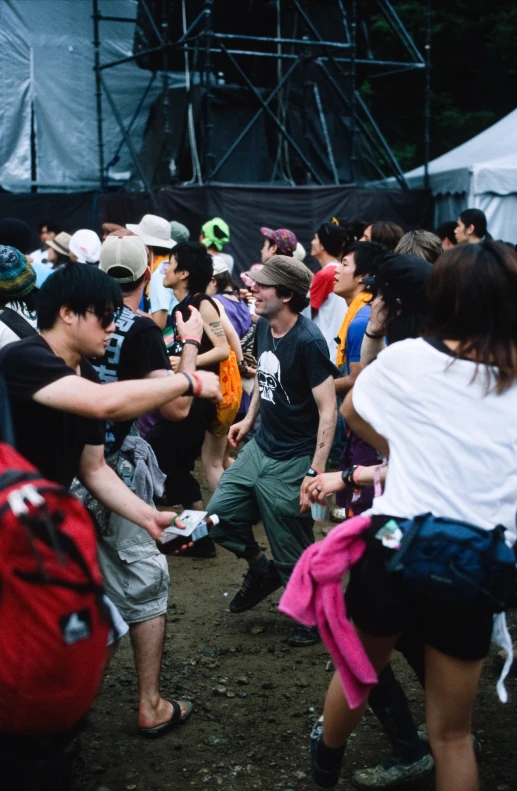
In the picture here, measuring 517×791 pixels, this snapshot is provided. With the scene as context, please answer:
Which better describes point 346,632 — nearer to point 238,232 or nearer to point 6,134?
point 238,232

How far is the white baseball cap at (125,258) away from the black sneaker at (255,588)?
1763mm

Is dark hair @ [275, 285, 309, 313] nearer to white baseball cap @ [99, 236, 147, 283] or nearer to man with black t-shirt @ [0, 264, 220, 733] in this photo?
white baseball cap @ [99, 236, 147, 283]

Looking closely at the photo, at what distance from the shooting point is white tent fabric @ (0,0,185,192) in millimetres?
15195

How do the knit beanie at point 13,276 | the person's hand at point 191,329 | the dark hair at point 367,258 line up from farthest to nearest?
the dark hair at point 367,258 < the person's hand at point 191,329 < the knit beanie at point 13,276

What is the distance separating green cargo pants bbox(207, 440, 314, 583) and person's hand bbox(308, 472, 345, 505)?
48.5 inches

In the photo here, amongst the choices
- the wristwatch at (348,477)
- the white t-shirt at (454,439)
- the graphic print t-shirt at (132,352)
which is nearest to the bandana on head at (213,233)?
the graphic print t-shirt at (132,352)

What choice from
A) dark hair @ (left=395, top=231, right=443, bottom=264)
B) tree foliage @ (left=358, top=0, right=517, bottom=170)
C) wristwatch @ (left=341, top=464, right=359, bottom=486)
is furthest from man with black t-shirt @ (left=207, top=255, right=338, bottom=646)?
tree foliage @ (left=358, top=0, right=517, bottom=170)

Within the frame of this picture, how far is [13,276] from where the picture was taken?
4.16 m

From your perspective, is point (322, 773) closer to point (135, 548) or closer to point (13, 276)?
point (135, 548)

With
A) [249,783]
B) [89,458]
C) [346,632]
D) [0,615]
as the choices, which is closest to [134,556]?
[89,458]

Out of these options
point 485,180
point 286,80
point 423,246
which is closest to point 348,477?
point 423,246

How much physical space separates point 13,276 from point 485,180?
8.09 m

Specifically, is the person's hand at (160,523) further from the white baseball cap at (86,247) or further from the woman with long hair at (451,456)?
the white baseball cap at (86,247)

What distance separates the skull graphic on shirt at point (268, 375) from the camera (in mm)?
4730
